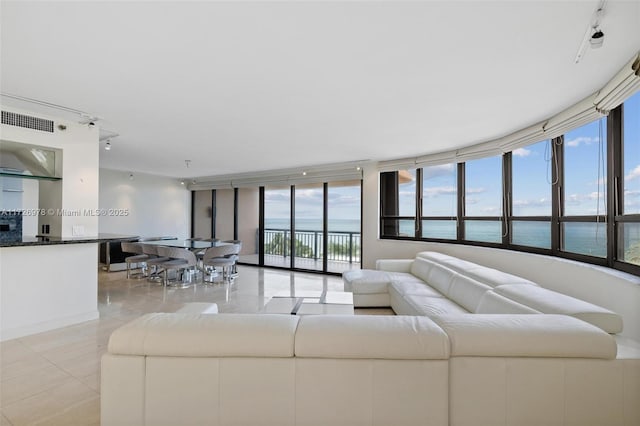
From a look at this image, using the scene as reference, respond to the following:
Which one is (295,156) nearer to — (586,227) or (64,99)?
(64,99)

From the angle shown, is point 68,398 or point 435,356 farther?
point 68,398

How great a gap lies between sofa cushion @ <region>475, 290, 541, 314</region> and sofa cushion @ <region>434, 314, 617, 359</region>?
63 cm

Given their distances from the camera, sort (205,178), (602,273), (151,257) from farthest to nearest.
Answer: (205,178) < (151,257) < (602,273)

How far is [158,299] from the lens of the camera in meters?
4.46

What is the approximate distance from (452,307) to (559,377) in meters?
1.71

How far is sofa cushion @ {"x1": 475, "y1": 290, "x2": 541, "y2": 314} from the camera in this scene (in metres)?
1.96

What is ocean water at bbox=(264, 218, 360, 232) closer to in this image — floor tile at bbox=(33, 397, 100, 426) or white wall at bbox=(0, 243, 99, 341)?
white wall at bbox=(0, 243, 99, 341)

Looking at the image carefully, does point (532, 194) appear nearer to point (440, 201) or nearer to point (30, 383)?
point (440, 201)

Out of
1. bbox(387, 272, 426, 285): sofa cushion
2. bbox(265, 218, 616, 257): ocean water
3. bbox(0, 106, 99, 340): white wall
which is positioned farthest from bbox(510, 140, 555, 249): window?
bbox(0, 106, 99, 340): white wall

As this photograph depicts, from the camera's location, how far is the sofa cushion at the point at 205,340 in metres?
1.23

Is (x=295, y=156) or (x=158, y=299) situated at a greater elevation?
(x=295, y=156)

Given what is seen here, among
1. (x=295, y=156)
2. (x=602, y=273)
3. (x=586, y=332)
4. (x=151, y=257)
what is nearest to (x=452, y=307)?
(x=602, y=273)

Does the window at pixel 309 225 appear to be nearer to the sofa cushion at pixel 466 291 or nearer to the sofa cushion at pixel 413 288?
the sofa cushion at pixel 413 288

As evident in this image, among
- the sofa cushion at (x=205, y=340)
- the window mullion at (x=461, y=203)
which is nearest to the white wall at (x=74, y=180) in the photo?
the sofa cushion at (x=205, y=340)
